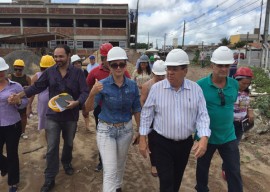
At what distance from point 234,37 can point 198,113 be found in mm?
81487

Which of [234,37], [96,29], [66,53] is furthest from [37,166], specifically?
[234,37]

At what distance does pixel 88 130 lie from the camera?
22.7 feet

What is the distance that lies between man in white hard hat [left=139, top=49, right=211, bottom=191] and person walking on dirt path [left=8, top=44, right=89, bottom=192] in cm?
127

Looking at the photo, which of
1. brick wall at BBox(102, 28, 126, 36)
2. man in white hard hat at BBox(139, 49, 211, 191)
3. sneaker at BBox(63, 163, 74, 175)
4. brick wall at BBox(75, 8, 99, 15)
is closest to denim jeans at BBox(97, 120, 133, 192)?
man in white hard hat at BBox(139, 49, 211, 191)

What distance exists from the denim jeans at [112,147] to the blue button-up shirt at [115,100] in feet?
0.35

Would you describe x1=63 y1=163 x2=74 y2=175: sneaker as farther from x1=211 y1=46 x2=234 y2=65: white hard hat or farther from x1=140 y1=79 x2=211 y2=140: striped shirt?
x1=211 y1=46 x2=234 y2=65: white hard hat

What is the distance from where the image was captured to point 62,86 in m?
3.87

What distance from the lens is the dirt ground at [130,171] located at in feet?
13.9

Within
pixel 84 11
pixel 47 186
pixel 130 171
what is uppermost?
pixel 84 11

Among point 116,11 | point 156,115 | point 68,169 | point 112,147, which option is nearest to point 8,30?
point 116,11

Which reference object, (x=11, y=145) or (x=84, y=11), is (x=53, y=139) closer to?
(x=11, y=145)

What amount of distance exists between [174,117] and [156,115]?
0.23 metres

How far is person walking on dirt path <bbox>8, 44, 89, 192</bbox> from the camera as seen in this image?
151 inches

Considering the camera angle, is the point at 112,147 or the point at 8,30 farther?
the point at 8,30
